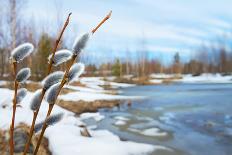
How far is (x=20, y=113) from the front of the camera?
6.11 m

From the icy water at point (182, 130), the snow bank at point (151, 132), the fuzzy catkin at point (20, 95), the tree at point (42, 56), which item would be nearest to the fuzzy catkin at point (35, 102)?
the fuzzy catkin at point (20, 95)

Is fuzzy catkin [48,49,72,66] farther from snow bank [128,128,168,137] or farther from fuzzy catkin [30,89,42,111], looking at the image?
snow bank [128,128,168,137]

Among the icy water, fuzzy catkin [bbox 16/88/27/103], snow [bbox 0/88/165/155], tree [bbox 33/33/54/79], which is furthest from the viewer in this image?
tree [bbox 33/33/54/79]

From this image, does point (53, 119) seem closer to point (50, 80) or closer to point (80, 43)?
point (50, 80)

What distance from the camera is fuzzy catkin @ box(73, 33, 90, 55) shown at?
923 mm

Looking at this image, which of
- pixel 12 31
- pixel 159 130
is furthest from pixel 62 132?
pixel 12 31

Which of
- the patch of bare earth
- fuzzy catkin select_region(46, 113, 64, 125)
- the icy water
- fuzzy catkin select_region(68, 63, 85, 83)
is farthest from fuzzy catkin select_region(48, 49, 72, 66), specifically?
the patch of bare earth

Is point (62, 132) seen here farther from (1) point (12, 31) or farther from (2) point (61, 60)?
(1) point (12, 31)

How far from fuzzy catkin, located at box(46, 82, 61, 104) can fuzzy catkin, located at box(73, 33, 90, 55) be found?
0.42ft

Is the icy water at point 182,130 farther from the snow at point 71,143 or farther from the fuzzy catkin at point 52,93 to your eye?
the fuzzy catkin at point 52,93

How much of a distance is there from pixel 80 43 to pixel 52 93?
175 millimetres

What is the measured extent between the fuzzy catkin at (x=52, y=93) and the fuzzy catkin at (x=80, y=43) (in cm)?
13

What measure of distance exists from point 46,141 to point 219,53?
77.4m

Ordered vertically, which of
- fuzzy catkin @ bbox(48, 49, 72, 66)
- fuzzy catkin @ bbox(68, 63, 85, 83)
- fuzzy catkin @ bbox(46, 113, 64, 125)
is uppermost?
fuzzy catkin @ bbox(48, 49, 72, 66)
